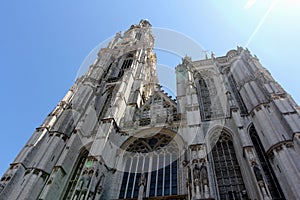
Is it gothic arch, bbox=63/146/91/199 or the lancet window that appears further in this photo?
the lancet window

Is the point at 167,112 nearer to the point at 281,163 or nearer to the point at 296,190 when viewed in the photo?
the point at 281,163

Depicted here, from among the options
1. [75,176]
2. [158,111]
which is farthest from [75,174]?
[158,111]

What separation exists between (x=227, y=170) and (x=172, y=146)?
3.74 meters

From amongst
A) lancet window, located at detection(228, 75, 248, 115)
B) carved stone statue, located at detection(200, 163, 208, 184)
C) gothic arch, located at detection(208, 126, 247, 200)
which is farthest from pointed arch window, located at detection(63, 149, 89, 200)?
lancet window, located at detection(228, 75, 248, 115)

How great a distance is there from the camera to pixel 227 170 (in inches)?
508

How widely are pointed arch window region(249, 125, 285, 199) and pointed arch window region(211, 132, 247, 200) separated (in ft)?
3.93

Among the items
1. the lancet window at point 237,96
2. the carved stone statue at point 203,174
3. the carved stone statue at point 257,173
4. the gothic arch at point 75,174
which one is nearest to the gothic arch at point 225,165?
the carved stone statue at point 257,173

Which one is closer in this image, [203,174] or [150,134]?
[203,174]

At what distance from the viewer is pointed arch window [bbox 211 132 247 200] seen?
465 inches

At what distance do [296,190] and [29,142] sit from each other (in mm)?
14295

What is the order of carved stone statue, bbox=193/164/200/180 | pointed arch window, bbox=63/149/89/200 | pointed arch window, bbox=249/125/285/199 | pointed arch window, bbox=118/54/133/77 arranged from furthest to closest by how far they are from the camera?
pointed arch window, bbox=118/54/133/77 < pointed arch window, bbox=63/149/89/200 < pointed arch window, bbox=249/125/285/199 < carved stone statue, bbox=193/164/200/180

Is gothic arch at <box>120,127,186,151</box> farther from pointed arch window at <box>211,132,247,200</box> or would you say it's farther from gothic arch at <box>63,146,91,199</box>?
gothic arch at <box>63,146,91,199</box>

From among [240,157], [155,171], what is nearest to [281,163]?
[240,157]

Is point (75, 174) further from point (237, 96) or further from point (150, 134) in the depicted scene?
point (237, 96)
